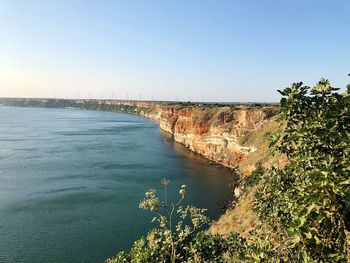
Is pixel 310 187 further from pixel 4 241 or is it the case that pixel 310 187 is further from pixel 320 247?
pixel 4 241

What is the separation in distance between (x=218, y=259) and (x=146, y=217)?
2531cm

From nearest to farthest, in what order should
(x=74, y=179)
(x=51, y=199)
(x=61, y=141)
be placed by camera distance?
(x=51, y=199) < (x=74, y=179) < (x=61, y=141)

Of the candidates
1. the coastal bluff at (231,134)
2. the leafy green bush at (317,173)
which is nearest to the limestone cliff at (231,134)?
the coastal bluff at (231,134)

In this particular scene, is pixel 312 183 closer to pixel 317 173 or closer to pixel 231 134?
pixel 317 173

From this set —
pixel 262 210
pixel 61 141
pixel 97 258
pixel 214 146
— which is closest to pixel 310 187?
pixel 262 210

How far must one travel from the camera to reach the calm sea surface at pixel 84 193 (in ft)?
103

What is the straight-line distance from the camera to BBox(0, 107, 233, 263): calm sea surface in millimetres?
31453

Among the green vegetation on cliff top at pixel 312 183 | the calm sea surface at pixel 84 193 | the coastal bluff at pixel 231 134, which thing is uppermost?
the green vegetation on cliff top at pixel 312 183

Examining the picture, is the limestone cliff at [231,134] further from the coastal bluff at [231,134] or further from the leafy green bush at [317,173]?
the leafy green bush at [317,173]

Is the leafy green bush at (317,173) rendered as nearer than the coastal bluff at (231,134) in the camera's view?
Yes

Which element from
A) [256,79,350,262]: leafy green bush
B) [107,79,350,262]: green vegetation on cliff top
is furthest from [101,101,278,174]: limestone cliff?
[256,79,350,262]: leafy green bush

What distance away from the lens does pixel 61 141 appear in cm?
9606

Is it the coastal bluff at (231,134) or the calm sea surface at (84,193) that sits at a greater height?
the coastal bluff at (231,134)

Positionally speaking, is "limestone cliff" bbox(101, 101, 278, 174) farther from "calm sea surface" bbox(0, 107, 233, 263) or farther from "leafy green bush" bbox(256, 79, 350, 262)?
"leafy green bush" bbox(256, 79, 350, 262)
